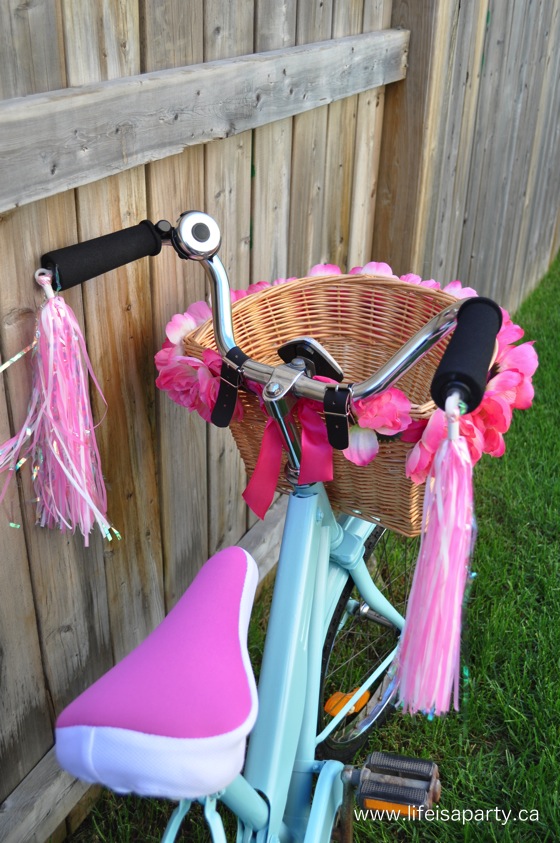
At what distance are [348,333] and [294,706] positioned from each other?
2.64 ft

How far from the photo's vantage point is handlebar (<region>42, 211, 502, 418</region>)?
0.97 m

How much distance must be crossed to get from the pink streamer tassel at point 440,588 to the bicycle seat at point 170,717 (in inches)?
8.3

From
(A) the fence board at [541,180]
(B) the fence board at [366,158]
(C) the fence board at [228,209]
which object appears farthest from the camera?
(A) the fence board at [541,180]

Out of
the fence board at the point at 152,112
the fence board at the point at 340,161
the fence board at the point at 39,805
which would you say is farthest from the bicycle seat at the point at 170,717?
the fence board at the point at 340,161

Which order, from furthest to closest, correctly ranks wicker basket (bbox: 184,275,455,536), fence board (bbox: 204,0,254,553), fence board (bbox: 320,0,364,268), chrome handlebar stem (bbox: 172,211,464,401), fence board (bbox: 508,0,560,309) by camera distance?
fence board (bbox: 508,0,560,309) < fence board (bbox: 320,0,364,268) < fence board (bbox: 204,0,254,553) < wicker basket (bbox: 184,275,455,536) < chrome handlebar stem (bbox: 172,211,464,401)

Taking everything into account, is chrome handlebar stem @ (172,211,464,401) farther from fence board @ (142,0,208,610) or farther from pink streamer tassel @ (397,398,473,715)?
fence board @ (142,0,208,610)

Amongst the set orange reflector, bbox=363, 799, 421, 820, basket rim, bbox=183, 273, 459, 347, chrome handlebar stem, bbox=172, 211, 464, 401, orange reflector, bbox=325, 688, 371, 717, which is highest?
chrome handlebar stem, bbox=172, 211, 464, 401

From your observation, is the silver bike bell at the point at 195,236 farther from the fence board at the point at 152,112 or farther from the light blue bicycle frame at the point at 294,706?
the light blue bicycle frame at the point at 294,706

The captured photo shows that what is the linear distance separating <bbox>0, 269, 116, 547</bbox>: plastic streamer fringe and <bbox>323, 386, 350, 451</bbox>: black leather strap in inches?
16.7

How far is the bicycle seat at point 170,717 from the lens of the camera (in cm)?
86

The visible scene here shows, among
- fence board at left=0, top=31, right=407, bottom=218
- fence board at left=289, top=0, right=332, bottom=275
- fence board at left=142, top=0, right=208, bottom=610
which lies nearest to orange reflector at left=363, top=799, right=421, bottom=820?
fence board at left=142, top=0, right=208, bottom=610

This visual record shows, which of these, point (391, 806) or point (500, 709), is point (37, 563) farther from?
point (500, 709)

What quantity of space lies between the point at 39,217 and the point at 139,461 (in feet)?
2.02

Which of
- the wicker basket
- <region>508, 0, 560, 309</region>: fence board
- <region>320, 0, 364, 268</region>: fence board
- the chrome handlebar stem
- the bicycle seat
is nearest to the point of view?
the bicycle seat
